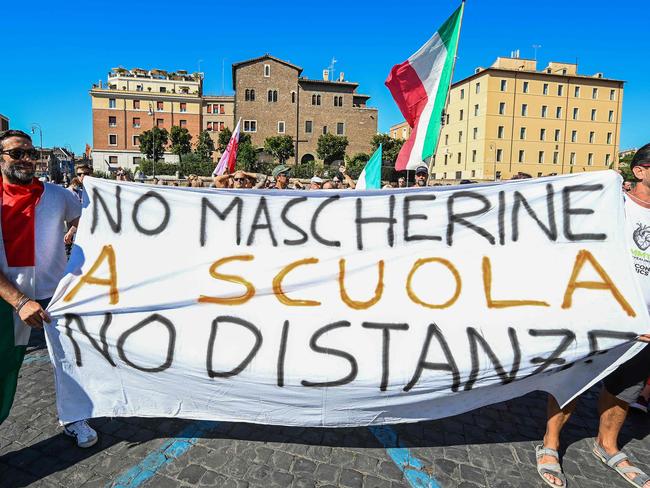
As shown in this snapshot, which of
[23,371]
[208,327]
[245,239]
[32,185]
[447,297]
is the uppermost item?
[32,185]

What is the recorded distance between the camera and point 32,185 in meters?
2.67

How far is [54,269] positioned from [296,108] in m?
59.2

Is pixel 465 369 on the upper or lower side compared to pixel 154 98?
lower

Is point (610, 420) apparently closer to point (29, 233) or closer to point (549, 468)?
point (549, 468)

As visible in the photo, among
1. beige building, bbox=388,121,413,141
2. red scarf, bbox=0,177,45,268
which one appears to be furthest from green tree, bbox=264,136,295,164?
red scarf, bbox=0,177,45,268

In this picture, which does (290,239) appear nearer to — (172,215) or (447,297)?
(172,215)

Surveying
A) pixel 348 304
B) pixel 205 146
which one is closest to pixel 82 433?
pixel 348 304

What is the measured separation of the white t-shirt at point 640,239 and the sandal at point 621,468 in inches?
37.6

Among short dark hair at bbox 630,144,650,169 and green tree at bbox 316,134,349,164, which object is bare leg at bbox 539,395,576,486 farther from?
green tree at bbox 316,134,349,164

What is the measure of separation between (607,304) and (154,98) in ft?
226

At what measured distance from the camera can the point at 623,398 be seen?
2.60 m

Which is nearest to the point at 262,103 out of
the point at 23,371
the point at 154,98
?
the point at 154,98

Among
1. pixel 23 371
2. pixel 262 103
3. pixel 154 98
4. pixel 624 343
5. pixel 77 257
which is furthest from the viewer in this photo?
pixel 154 98

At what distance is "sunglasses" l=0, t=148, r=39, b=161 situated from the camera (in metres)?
2.57
